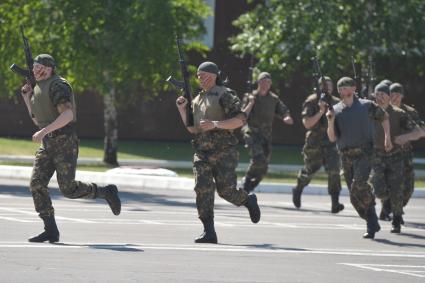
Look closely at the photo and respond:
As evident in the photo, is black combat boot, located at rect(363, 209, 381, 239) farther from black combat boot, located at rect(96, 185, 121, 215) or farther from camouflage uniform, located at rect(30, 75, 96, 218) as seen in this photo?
camouflage uniform, located at rect(30, 75, 96, 218)

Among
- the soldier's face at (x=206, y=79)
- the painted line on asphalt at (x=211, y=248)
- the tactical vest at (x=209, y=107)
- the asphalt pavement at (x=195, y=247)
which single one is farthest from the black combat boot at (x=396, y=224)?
the soldier's face at (x=206, y=79)

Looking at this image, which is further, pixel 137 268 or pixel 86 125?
pixel 86 125

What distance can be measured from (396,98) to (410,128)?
464mm

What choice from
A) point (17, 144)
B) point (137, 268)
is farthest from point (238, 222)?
point (17, 144)

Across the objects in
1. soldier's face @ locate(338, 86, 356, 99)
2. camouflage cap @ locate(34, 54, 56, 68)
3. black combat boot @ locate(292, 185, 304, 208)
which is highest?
camouflage cap @ locate(34, 54, 56, 68)

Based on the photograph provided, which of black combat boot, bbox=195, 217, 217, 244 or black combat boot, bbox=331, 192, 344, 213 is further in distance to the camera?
black combat boot, bbox=331, 192, 344, 213

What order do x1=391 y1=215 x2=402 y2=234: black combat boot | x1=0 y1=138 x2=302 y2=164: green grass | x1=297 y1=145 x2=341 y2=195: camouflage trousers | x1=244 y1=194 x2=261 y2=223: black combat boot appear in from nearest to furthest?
x1=244 y1=194 x2=261 y2=223: black combat boot → x1=391 y1=215 x2=402 y2=234: black combat boot → x1=297 y1=145 x2=341 y2=195: camouflage trousers → x1=0 y1=138 x2=302 y2=164: green grass

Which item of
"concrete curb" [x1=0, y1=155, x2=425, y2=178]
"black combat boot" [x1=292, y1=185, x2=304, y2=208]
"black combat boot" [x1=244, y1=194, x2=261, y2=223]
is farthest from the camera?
"concrete curb" [x1=0, y1=155, x2=425, y2=178]

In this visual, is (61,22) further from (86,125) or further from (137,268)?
(137,268)

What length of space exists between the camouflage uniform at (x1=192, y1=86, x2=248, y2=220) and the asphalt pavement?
540 millimetres

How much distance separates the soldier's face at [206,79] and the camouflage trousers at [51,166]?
1.50 metres

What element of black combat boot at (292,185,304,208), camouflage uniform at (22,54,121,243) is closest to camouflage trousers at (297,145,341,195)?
black combat boot at (292,185,304,208)

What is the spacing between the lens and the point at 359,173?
15367 millimetres

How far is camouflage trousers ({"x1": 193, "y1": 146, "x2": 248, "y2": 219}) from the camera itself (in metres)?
14.2
